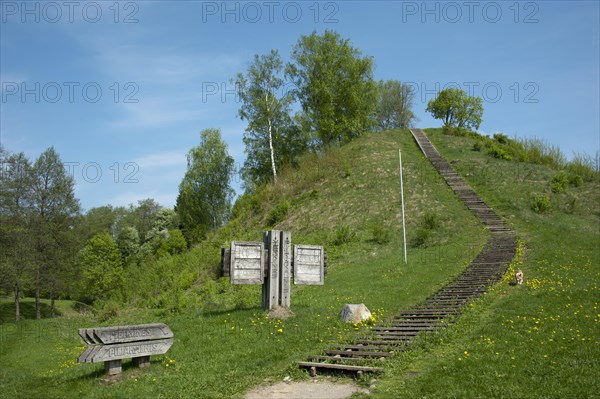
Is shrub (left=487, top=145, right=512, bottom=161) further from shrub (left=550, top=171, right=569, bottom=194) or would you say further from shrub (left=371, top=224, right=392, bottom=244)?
shrub (left=371, top=224, right=392, bottom=244)

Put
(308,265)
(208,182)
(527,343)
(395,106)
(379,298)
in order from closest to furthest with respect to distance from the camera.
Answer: (527,343)
(308,265)
(379,298)
(208,182)
(395,106)

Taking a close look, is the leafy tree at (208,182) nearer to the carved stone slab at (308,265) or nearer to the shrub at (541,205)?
the shrub at (541,205)

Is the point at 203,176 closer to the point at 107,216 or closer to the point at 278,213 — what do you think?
the point at 278,213

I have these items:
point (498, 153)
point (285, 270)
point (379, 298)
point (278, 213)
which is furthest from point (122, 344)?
point (498, 153)

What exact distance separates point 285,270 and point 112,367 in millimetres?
5793

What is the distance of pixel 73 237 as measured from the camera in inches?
1647

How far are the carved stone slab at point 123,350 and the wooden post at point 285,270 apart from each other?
172 inches

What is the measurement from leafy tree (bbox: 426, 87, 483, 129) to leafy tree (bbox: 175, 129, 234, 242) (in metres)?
29.4

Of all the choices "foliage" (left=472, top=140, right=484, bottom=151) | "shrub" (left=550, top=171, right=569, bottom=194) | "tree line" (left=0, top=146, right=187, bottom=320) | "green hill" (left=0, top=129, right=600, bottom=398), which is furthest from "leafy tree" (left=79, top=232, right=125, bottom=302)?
"shrub" (left=550, top=171, right=569, bottom=194)

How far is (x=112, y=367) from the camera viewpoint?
8.89m

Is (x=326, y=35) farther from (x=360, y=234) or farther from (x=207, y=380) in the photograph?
(x=207, y=380)

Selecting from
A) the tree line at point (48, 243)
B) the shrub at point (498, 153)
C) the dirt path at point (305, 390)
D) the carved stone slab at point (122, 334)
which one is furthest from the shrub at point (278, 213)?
the dirt path at point (305, 390)

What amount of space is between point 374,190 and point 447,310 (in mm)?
21421

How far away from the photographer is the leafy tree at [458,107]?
65312mm
